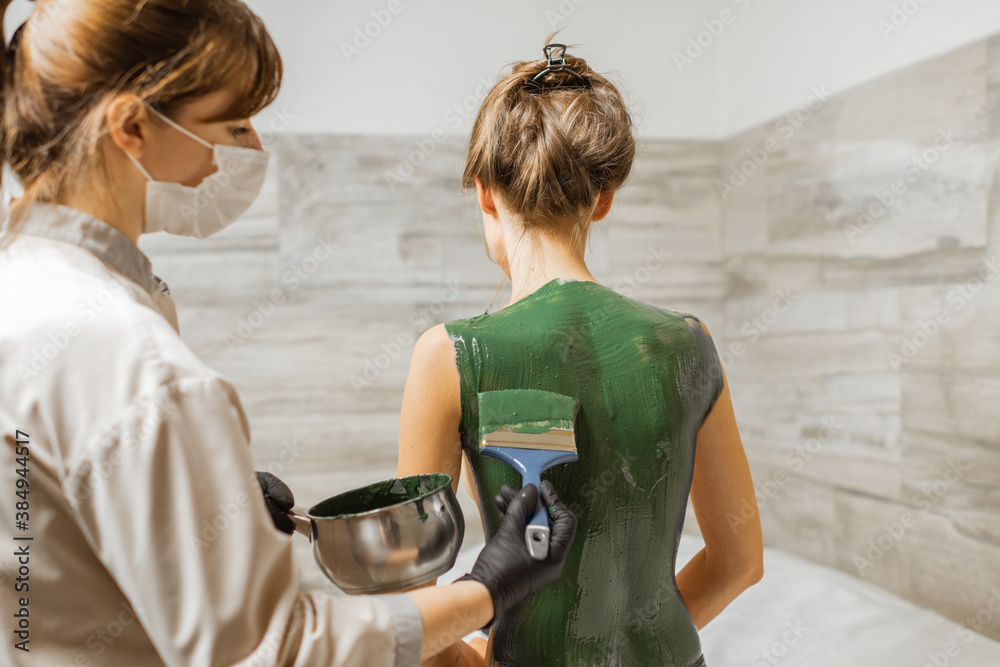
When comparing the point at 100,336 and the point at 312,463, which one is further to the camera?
the point at 312,463

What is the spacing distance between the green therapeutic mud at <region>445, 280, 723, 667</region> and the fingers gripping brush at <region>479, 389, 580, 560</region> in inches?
0.5

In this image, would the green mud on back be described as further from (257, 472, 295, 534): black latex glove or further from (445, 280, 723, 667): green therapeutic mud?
(257, 472, 295, 534): black latex glove

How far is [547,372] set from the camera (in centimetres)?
77

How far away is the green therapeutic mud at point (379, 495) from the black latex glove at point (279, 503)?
0.05m

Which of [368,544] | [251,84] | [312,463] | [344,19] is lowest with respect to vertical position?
[312,463]

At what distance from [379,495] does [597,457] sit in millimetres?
255

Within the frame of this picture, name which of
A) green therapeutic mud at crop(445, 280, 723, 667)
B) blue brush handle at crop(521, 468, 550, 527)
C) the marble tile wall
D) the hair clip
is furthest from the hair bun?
the marble tile wall

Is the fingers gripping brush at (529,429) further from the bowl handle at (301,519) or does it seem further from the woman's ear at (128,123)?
the woman's ear at (128,123)

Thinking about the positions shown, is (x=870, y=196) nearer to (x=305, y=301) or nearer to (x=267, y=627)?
(x=305, y=301)

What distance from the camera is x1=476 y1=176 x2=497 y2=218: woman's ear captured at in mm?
887

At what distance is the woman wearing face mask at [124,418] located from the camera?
48cm

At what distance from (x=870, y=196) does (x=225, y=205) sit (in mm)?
1675

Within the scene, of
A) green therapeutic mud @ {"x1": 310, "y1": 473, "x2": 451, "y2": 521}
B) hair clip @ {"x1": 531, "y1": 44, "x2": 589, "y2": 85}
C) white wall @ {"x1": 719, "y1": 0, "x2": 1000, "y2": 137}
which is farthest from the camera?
white wall @ {"x1": 719, "y1": 0, "x2": 1000, "y2": 137}

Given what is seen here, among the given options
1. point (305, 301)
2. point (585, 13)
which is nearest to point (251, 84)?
point (305, 301)
